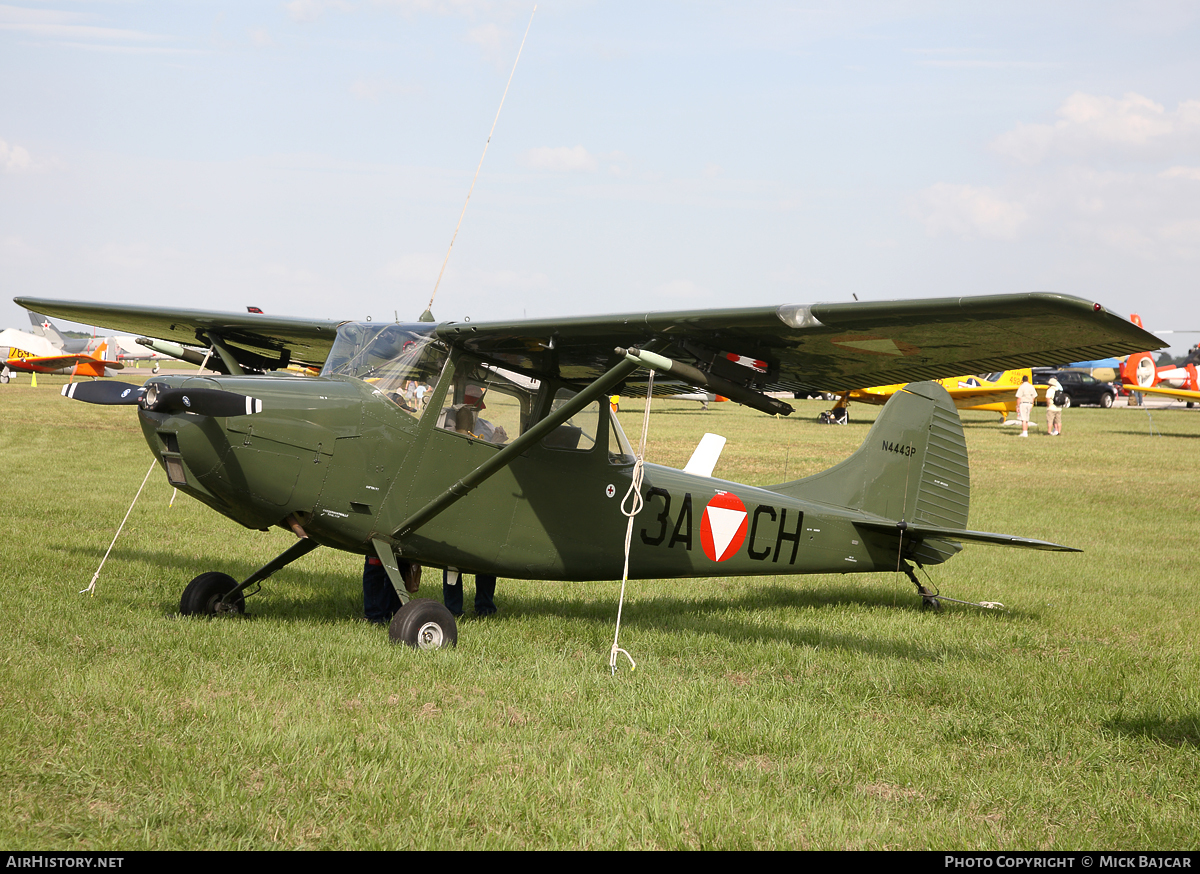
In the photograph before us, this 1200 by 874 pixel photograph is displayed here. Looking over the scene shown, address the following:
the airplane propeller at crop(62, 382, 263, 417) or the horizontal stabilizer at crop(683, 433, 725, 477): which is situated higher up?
the airplane propeller at crop(62, 382, 263, 417)

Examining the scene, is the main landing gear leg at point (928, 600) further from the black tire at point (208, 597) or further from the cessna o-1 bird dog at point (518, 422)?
the black tire at point (208, 597)

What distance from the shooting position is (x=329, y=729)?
4910 mm

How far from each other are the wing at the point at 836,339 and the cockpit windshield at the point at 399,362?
0.20 m

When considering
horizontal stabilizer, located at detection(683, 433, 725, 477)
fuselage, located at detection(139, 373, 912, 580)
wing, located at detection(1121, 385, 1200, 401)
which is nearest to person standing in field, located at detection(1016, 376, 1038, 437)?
wing, located at detection(1121, 385, 1200, 401)

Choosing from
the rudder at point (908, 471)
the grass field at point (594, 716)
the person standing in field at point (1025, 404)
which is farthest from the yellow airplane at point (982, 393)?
the grass field at point (594, 716)

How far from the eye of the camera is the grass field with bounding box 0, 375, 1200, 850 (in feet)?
13.3

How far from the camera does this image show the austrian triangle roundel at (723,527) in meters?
8.77

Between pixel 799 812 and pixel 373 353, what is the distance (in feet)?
15.3

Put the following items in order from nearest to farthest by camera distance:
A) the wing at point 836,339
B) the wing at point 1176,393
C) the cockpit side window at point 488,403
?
the wing at point 836,339 → the cockpit side window at point 488,403 → the wing at point 1176,393

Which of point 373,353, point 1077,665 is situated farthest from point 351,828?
point 1077,665

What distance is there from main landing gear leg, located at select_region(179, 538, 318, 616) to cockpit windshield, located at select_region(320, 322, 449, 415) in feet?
4.64

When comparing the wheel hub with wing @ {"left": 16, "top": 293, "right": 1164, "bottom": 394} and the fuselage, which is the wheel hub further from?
wing @ {"left": 16, "top": 293, "right": 1164, "bottom": 394}

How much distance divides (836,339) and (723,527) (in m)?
2.73

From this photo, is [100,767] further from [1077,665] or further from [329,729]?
[1077,665]
